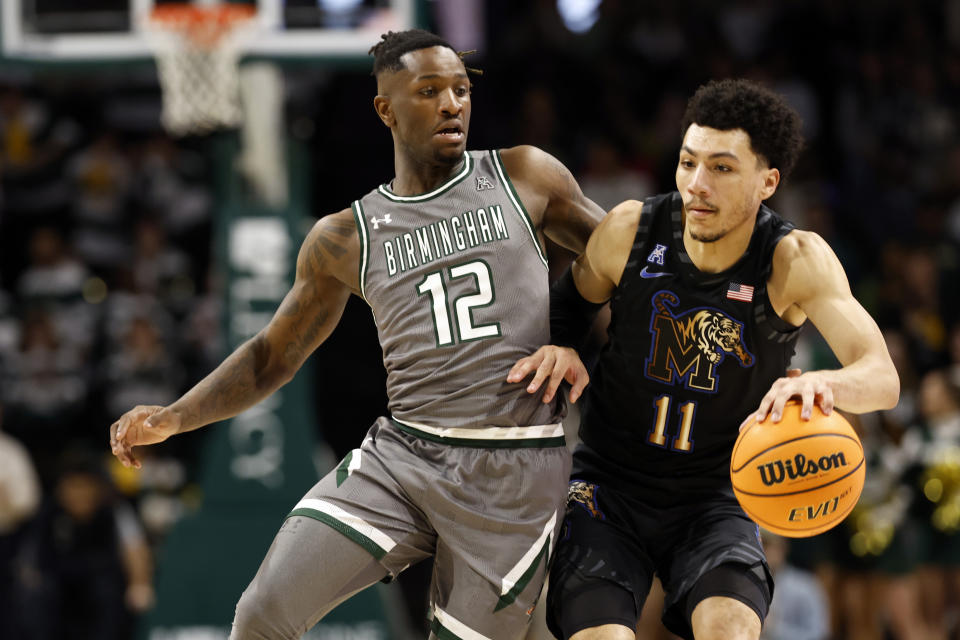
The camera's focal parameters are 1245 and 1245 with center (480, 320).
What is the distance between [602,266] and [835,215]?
7857mm

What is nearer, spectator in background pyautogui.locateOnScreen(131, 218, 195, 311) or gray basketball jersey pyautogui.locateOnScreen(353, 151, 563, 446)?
gray basketball jersey pyautogui.locateOnScreen(353, 151, 563, 446)

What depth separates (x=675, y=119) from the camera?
11.7m

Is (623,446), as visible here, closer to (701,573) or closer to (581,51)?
(701,573)

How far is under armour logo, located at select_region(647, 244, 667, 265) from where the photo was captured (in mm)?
4102

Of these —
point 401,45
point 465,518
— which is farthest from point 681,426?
point 401,45

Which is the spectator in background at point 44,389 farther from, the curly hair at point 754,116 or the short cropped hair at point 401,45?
the curly hair at point 754,116

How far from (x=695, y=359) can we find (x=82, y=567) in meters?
6.14

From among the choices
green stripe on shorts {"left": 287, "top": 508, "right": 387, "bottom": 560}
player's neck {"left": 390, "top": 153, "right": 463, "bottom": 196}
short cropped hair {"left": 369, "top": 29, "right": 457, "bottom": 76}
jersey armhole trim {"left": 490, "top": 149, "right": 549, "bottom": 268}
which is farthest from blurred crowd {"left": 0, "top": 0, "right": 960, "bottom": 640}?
green stripe on shorts {"left": 287, "top": 508, "right": 387, "bottom": 560}

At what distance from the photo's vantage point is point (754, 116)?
395cm

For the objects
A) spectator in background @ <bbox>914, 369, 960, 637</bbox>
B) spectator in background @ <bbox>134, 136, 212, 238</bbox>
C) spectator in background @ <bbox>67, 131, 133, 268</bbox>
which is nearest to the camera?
spectator in background @ <bbox>914, 369, 960, 637</bbox>

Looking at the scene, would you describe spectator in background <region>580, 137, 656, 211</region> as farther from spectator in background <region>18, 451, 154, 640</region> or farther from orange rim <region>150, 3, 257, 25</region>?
spectator in background <region>18, 451, 154, 640</region>

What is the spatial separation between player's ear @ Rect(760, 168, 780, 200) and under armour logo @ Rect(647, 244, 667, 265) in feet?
1.17

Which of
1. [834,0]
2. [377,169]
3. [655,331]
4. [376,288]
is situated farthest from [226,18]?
[834,0]

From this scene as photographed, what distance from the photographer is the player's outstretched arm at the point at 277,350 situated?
4305mm
